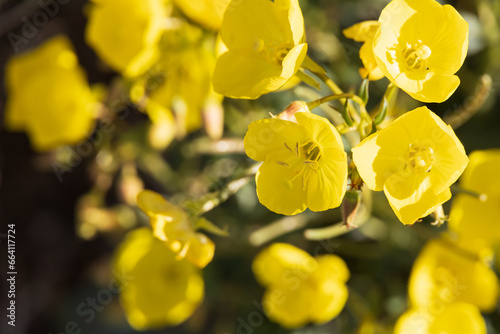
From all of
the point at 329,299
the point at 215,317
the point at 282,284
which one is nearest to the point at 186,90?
the point at 282,284

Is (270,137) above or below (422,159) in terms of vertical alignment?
above

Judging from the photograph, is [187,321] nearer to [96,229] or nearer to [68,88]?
[96,229]

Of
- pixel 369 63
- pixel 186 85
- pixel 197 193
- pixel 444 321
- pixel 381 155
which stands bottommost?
pixel 444 321

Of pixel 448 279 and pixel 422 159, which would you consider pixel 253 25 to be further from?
pixel 448 279

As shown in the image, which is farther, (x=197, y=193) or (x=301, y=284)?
(x=197, y=193)

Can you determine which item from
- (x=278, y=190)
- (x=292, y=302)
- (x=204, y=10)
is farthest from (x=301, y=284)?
(x=204, y=10)

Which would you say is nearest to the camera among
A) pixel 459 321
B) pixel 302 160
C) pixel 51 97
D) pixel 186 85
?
pixel 302 160

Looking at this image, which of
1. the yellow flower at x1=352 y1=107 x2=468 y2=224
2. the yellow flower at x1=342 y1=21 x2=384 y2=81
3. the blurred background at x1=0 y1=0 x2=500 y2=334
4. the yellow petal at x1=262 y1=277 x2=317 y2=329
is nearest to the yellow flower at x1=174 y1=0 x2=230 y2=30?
the blurred background at x1=0 y1=0 x2=500 y2=334

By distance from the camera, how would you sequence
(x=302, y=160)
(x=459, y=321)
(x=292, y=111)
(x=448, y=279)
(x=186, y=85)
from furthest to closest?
(x=186, y=85)
(x=448, y=279)
(x=459, y=321)
(x=302, y=160)
(x=292, y=111)
